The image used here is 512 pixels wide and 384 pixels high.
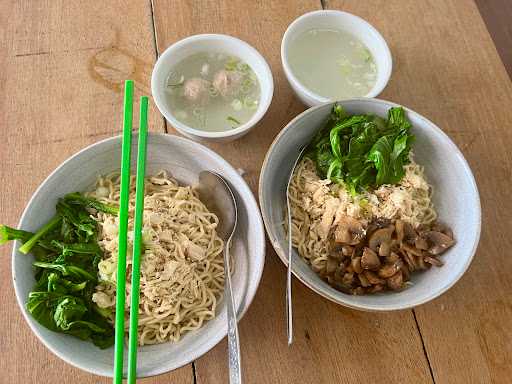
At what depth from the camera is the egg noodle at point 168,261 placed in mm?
1481

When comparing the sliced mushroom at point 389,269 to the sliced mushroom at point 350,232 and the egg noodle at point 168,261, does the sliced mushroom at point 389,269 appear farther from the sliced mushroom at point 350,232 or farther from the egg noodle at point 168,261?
the egg noodle at point 168,261

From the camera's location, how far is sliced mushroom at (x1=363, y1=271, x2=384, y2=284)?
1564 mm

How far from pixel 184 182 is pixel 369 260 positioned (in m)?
0.72

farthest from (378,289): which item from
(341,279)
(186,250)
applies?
(186,250)

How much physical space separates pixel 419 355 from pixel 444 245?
0.40 meters

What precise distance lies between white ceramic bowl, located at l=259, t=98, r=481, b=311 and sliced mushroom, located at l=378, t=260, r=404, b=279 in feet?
0.22

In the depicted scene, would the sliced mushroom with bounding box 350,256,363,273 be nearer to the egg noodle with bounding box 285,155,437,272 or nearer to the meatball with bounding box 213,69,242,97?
the egg noodle with bounding box 285,155,437,272

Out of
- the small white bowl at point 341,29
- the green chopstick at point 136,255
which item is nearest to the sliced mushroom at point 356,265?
the small white bowl at point 341,29

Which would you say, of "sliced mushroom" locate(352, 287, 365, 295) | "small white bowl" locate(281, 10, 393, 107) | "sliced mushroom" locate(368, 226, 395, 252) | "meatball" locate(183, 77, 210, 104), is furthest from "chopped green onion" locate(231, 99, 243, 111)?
"sliced mushroom" locate(352, 287, 365, 295)

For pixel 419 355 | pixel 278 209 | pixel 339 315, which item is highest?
pixel 278 209

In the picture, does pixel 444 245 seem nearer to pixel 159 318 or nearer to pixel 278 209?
pixel 278 209

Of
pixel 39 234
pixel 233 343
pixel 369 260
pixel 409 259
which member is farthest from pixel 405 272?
pixel 39 234

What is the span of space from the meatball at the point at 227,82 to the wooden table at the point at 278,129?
0.18 m

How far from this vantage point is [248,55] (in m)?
1.83
